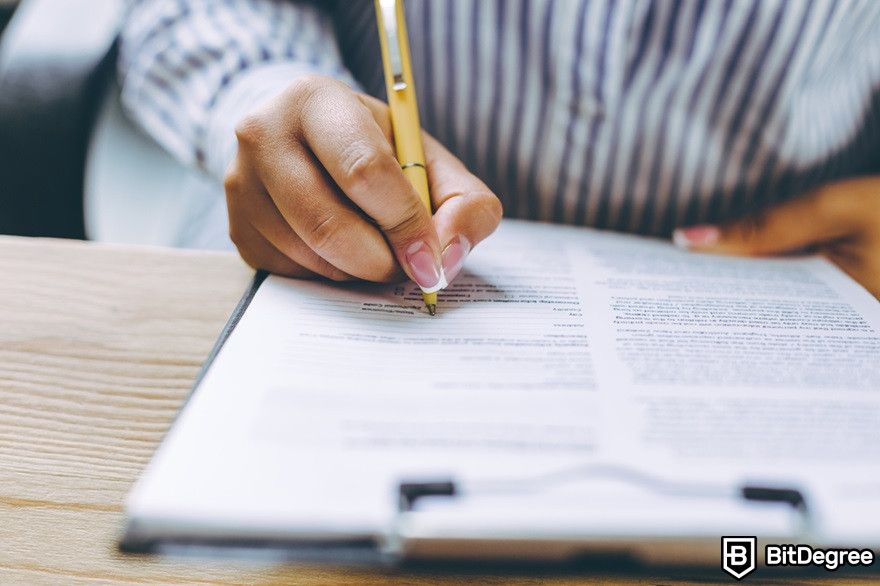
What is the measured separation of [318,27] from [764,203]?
1.33ft

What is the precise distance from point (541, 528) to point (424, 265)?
155 millimetres

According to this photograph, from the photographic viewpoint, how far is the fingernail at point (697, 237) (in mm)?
482

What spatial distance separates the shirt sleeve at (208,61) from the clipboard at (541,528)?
1.07ft

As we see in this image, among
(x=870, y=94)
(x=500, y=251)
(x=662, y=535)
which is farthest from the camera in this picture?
(x=870, y=94)

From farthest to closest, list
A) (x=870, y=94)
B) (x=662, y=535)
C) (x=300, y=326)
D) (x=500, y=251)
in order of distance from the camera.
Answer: (x=870, y=94), (x=500, y=251), (x=300, y=326), (x=662, y=535)

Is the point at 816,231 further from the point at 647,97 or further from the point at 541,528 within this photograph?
the point at 541,528

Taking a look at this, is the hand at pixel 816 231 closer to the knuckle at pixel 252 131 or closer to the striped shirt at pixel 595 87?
the striped shirt at pixel 595 87

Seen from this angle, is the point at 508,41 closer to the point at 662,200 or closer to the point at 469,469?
the point at 662,200

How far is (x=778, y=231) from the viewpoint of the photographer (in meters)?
0.48

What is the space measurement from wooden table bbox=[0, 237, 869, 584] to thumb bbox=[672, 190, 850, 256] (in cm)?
29

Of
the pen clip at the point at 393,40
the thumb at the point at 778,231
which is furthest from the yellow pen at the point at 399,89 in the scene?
the thumb at the point at 778,231

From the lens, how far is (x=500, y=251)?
0.42 meters

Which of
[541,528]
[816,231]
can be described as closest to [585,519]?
[541,528]

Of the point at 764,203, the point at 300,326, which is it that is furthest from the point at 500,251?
the point at 764,203
